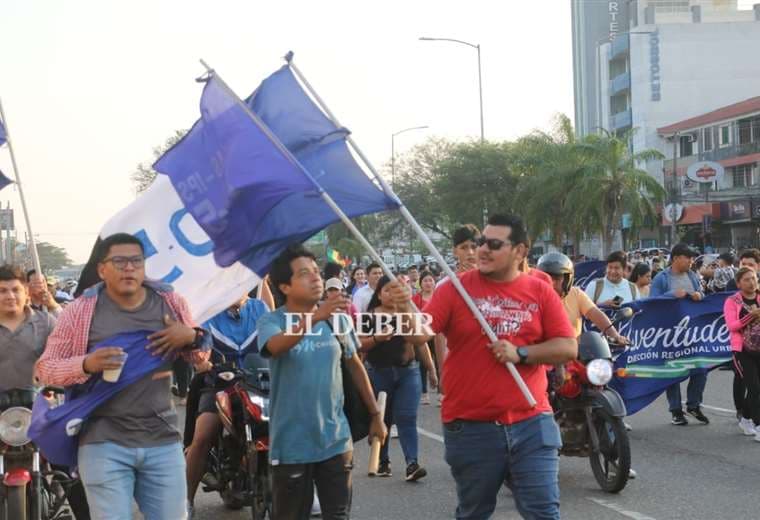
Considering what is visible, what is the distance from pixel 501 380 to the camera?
529 cm

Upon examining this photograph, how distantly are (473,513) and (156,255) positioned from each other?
2262 mm

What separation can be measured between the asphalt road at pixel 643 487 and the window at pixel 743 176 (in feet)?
168

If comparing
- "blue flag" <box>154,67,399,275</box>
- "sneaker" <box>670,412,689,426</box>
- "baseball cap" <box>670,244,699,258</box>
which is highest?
"blue flag" <box>154,67,399,275</box>

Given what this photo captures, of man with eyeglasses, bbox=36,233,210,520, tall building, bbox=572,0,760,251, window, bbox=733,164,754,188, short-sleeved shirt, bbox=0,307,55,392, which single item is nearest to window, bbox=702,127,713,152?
window, bbox=733,164,754,188

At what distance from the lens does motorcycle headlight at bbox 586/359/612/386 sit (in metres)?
8.30

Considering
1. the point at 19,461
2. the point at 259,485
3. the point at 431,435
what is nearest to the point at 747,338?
the point at 431,435

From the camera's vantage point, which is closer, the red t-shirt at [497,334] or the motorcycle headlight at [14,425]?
the red t-shirt at [497,334]

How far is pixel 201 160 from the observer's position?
5965 mm

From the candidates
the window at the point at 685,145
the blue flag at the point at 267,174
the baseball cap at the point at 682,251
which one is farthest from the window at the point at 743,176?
the blue flag at the point at 267,174

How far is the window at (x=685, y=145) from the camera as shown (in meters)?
66.8

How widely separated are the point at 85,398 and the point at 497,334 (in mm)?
1816

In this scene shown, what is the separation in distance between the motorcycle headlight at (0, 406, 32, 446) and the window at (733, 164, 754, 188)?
5660 centimetres

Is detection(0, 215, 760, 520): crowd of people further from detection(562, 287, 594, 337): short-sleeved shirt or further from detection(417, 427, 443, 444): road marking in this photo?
detection(417, 427, 443, 444): road marking

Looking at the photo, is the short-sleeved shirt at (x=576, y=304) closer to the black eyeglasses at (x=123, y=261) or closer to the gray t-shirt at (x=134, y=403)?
the gray t-shirt at (x=134, y=403)
